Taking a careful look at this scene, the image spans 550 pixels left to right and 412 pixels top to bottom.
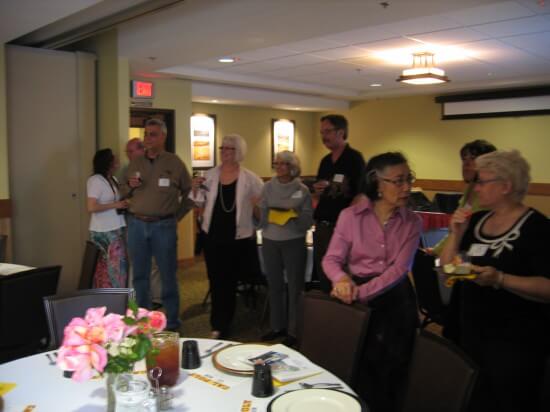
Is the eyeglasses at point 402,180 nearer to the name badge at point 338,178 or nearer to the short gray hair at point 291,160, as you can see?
the name badge at point 338,178

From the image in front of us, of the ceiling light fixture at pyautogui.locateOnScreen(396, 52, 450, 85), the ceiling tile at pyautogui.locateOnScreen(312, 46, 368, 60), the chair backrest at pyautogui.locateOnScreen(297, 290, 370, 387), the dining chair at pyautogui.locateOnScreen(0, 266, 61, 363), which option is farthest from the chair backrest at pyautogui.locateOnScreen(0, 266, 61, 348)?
the ceiling light fixture at pyautogui.locateOnScreen(396, 52, 450, 85)

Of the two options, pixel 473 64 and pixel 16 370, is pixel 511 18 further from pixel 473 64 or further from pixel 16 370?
pixel 16 370

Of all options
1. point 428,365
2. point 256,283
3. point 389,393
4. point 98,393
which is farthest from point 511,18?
point 98,393

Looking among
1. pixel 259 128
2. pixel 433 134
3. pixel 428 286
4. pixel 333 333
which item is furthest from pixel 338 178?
pixel 433 134

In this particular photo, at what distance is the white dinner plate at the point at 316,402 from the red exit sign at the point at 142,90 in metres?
5.00

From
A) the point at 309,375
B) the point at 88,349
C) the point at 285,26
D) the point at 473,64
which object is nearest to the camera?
the point at 88,349

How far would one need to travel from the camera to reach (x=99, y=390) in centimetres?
168

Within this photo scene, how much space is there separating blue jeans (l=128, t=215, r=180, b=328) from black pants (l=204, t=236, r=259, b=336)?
1.19 feet

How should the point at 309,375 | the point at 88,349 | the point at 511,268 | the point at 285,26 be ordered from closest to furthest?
the point at 88,349
the point at 309,375
the point at 511,268
the point at 285,26

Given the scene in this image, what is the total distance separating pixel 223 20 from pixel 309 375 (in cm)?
301

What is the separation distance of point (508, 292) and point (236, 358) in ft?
3.81

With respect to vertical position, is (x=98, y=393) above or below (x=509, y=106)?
below

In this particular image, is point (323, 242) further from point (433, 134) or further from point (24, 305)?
point (433, 134)

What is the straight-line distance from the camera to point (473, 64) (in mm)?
6727
